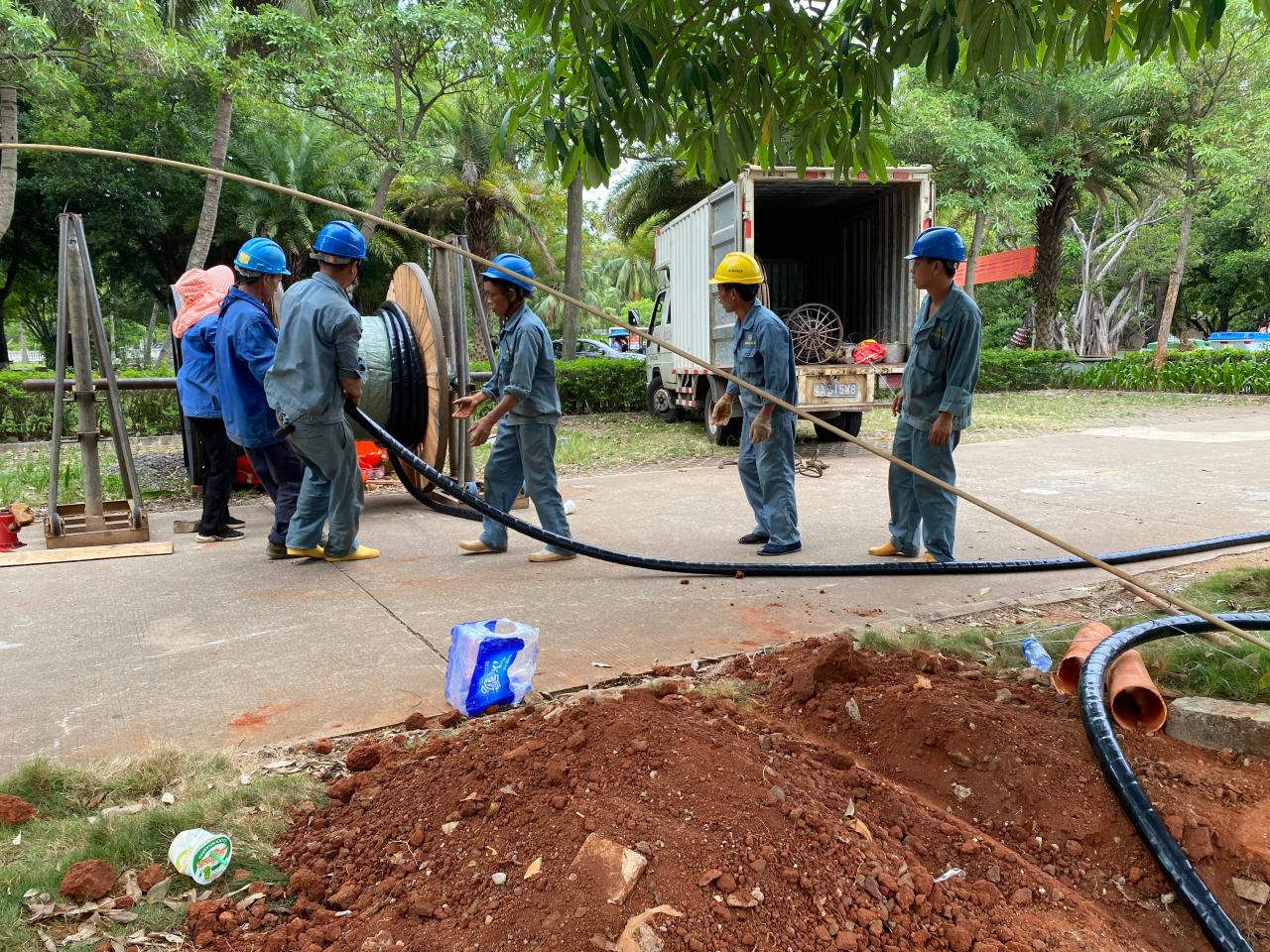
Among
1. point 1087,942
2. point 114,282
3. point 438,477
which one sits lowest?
point 1087,942

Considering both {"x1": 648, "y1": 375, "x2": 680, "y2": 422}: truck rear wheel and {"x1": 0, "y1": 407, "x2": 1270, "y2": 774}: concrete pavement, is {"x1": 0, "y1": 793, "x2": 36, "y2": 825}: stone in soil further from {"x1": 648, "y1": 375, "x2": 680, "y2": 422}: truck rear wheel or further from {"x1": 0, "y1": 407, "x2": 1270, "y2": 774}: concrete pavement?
{"x1": 648, "y1": 375, "x2": 680, "y2": 422}: truck rear wheel

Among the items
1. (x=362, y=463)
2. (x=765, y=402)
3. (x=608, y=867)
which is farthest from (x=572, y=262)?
(x=608, y=867)

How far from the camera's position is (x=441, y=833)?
7.57ft

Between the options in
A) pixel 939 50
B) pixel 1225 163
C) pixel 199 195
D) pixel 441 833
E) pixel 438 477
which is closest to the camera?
pixel 441 833

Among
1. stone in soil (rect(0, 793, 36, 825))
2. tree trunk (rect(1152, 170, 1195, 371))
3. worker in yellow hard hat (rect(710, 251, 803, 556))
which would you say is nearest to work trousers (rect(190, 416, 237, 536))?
worker in yellow hard hat (rect(710, 251, 803, 556))

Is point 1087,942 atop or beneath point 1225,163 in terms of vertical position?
beneath

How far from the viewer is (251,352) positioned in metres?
5.68

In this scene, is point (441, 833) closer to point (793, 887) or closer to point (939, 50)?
point (793, 887)

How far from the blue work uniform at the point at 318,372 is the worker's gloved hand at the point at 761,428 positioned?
232 cm

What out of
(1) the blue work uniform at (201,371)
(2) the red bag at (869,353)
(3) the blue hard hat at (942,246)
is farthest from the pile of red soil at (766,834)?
(2) the red bag at (869,353)

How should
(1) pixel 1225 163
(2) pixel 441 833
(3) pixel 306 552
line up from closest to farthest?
(2) pixel 441 833 → (3) pixel 306 552 → (1) pixel 1225 163

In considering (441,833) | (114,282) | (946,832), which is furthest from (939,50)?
(114,282)

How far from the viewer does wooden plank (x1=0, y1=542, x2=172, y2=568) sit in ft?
18.9

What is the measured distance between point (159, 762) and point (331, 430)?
2.73 metres
